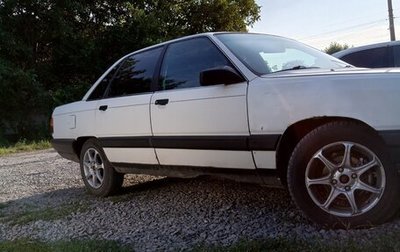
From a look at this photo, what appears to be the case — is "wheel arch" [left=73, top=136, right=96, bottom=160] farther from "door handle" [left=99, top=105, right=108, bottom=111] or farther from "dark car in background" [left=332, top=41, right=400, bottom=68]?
"dark car in background" [left=332, top=41, right=400, bottom=68]

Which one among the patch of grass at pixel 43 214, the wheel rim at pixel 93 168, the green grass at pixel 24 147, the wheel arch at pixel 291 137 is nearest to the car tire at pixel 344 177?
the wheel arch at pixel 291 137

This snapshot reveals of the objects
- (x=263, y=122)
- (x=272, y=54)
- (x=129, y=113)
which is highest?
(x=272, y=54)

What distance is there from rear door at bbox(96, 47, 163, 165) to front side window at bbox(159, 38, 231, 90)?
0.21 meters

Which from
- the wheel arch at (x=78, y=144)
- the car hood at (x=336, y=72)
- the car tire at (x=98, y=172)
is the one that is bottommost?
the car tire at (x=98, y=172)

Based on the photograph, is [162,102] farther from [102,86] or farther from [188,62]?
[102,86]

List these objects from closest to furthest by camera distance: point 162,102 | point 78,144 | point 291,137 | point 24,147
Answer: point 291,137, point 162,102, point 78,144, point 24,147

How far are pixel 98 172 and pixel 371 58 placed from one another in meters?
4.65

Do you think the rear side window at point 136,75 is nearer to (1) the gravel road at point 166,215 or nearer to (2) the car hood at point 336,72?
(1) the gravel road at point 166,215

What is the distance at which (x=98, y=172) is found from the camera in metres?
5.84

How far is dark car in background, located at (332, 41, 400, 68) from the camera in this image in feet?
24.2

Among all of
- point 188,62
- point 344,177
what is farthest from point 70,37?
point 344,177

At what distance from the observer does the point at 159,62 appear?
4988mm

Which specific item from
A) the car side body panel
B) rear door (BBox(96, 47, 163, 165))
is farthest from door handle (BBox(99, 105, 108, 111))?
the car side body panel

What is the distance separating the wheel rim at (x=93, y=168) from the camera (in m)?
5.79
